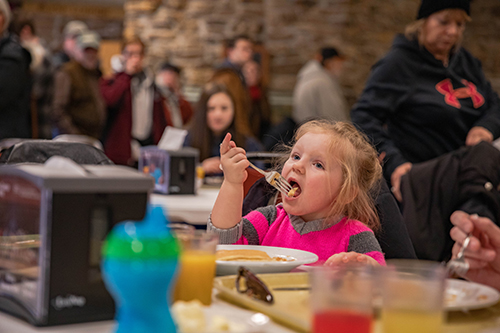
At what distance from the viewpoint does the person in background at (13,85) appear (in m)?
3.69

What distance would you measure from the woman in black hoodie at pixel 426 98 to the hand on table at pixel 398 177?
12 centimetres

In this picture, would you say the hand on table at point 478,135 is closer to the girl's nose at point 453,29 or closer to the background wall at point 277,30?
the girl's nose at point 453,29

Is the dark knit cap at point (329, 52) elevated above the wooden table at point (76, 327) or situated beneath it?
elevated above

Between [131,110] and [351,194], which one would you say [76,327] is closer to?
[351,194]

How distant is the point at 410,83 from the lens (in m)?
2.96

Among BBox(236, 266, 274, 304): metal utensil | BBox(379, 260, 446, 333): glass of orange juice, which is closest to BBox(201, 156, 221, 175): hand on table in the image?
BBox(236, 266, 274, 304): metal utensil

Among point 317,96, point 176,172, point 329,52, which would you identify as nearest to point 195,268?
point 176,172

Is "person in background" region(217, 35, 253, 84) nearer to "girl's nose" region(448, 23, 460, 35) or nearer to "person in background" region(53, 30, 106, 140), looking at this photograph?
"person in background" region(53, 30, 106, 140)

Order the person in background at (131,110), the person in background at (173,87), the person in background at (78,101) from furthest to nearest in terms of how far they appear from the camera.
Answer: the person in background at (173,87), the person in background at (131,110), the person in background at (78,101)

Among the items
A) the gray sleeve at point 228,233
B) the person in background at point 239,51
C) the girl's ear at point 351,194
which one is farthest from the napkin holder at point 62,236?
the person in background at point 239,51

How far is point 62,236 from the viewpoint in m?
0.81

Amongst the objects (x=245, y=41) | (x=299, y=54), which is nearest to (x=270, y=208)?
(x=245, y=41)

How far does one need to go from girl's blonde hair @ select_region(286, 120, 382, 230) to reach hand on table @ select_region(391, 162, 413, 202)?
3.27 feet

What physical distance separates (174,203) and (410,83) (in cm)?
144
